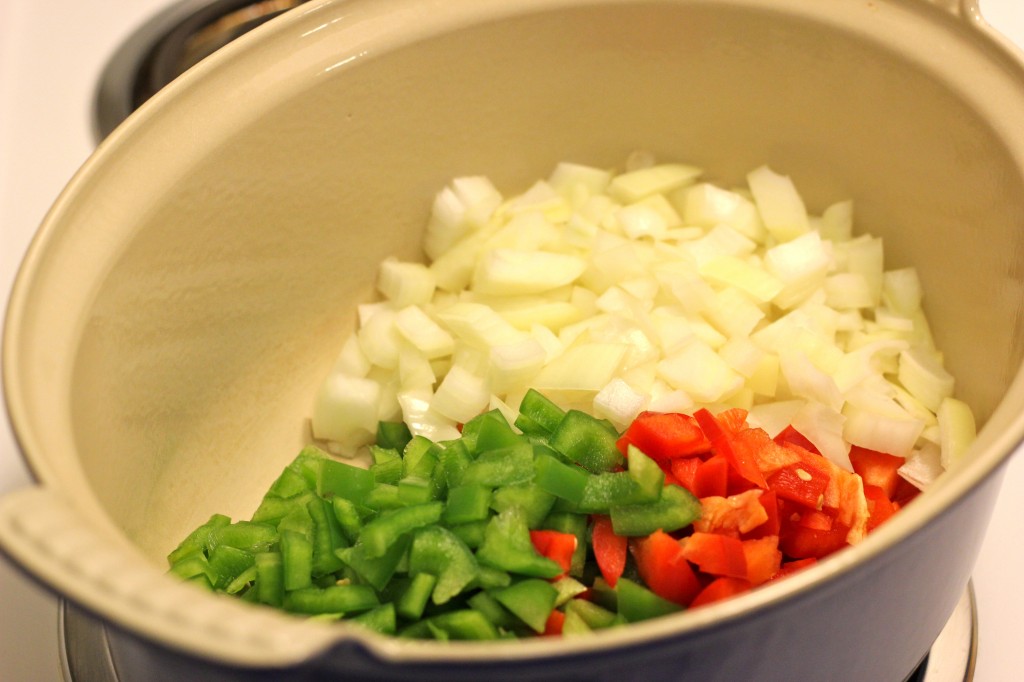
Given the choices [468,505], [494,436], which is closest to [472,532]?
[468,505]

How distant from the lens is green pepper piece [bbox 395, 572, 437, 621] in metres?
0.88

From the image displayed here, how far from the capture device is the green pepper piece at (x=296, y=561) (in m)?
0.95

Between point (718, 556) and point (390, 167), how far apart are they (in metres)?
0.73

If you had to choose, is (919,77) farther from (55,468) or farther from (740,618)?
(55,468)

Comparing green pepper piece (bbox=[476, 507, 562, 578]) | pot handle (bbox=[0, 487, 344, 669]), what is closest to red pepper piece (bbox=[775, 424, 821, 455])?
green pepper piece (bbox=[476, 507, 562, 578])

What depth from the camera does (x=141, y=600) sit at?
62 centimetres

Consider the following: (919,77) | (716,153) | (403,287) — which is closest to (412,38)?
(403,287)

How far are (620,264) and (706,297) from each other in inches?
5.1

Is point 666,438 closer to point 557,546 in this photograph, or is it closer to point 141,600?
point 557,546

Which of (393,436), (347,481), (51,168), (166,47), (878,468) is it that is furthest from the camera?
(166,47)

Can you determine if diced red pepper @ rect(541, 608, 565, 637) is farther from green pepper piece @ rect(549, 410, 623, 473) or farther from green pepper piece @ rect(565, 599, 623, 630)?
green pepper piece @ rect(549, 410, 623, 473)

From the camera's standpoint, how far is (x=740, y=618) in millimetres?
632

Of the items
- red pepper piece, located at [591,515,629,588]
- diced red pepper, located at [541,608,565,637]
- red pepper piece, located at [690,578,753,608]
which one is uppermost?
red pepper piece, located at [690,578,753,608]

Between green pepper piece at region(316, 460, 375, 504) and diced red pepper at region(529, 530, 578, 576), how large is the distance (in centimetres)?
21
